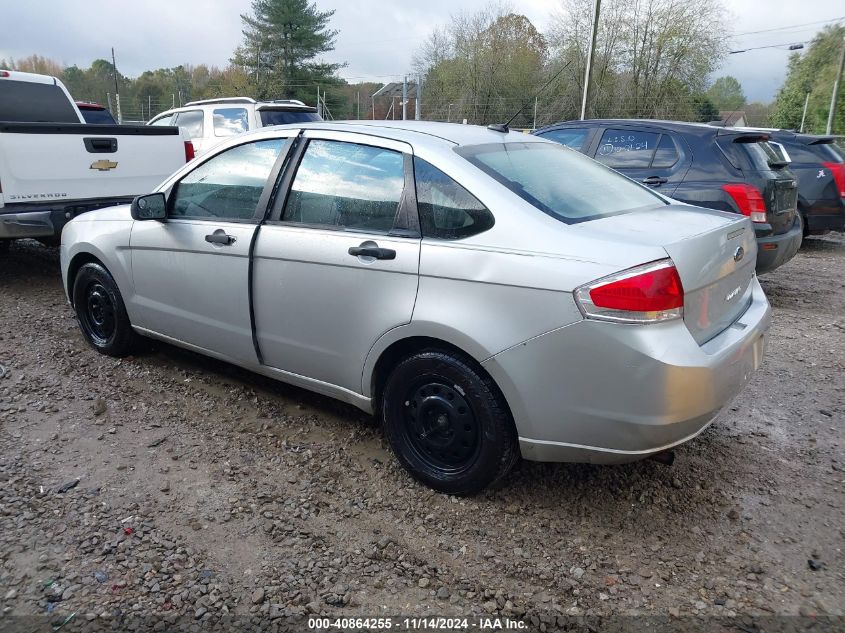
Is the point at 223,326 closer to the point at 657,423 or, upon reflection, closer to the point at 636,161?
the point at 657,423

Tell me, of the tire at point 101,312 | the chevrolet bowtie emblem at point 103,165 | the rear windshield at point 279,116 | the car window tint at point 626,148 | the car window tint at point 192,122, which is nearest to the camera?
the tire at point 101,312

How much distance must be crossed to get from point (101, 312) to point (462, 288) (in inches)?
124

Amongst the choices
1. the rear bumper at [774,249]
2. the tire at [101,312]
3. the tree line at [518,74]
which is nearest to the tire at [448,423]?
the tire at [101,312]

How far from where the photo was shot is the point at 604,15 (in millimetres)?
39812

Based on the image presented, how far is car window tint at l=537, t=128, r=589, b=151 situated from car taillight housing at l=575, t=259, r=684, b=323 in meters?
4.87

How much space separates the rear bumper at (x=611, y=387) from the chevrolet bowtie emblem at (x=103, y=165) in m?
5.34

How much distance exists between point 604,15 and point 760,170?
38635 millimetres

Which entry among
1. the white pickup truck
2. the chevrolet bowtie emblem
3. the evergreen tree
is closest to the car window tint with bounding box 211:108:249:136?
the white pickup truck

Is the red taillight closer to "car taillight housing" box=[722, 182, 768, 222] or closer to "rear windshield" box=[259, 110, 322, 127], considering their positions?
"car taillight housing" box=[722, 182, 768, 222]

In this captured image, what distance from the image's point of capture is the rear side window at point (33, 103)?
7594 millimetres

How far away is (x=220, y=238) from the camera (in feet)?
12.0

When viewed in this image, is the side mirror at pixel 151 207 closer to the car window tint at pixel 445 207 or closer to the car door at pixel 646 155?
the car window tint at pixel 445 207

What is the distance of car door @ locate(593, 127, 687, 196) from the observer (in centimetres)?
630

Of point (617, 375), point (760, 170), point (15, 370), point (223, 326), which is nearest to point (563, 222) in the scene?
point (617, 375)
